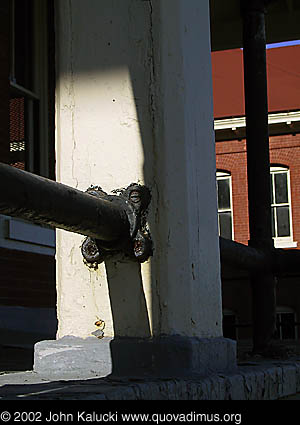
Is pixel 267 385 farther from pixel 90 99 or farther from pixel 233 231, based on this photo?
pixel 233 231

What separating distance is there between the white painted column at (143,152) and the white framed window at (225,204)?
21209 millimetres

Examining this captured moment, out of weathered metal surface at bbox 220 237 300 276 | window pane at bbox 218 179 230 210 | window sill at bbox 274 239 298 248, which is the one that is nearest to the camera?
Answer: weathered metal surface at bbox 220 237 300 276

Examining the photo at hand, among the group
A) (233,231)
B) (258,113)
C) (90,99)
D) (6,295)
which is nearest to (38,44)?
(6,295)

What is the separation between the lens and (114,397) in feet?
5.60

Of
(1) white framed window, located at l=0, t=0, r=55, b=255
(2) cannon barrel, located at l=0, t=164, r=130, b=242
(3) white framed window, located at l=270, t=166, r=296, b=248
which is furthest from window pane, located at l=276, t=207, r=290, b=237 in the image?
(2) cannon barrel, located at l=0, t=164, r=130, b=242

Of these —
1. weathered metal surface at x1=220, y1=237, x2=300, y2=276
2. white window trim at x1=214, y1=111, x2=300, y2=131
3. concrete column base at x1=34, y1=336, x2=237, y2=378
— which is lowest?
concrete column base at x1=34, y1=336, x2=237, y2=378

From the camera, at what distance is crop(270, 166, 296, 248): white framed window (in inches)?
922

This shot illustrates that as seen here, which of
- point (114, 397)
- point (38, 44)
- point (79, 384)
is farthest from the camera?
point (38, 44)

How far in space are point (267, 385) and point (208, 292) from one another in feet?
1.19

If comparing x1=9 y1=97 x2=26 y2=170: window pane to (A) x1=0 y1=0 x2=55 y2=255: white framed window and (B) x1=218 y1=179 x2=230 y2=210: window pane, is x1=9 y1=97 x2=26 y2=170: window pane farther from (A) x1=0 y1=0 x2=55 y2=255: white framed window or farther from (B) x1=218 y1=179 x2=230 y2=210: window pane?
(B) x1=218 y1=179 x2=230 y2=210: window pane

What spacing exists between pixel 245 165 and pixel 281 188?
51.1 inches

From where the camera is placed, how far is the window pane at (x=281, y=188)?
2369 cm

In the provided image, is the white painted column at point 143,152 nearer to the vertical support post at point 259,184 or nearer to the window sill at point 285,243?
the vertical support post at point 259,184

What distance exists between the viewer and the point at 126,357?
220cm
